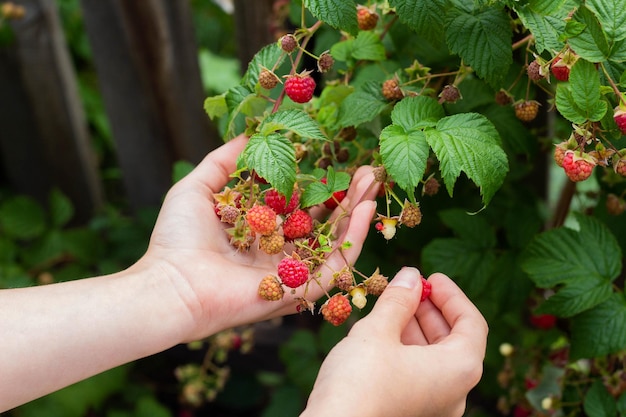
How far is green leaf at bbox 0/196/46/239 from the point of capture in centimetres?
195

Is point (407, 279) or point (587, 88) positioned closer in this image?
point (587, 88)

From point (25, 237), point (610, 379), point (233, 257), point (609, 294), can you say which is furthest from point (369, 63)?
point (25, 237)

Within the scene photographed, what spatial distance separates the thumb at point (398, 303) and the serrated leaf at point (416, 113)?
195mm

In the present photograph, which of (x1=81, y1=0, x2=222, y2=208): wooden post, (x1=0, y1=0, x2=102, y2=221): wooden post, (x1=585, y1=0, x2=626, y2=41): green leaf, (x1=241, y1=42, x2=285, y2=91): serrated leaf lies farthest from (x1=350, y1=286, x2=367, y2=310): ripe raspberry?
(x1=0, y1=0, x2=102, y2=221): wooden post

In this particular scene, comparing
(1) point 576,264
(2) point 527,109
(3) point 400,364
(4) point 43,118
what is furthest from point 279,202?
(4) point 43,118

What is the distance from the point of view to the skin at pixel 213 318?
810 mm

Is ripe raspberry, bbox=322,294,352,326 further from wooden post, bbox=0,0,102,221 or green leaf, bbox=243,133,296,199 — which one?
wooden post, bbox=0,0,102,221

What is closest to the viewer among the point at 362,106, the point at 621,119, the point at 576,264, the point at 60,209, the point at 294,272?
the point at 621,119

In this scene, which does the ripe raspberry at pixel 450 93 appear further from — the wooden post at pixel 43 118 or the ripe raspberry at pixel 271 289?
the wooden post at pixel 43 118

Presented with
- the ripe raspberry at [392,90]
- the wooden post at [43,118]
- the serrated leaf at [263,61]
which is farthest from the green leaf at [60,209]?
the ripe raspberry at [392,90]

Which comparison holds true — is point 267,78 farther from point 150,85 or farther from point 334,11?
point 150,85

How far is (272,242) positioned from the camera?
2.78 ft

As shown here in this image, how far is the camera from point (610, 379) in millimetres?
1077

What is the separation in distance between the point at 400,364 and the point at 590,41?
17.0 inches
